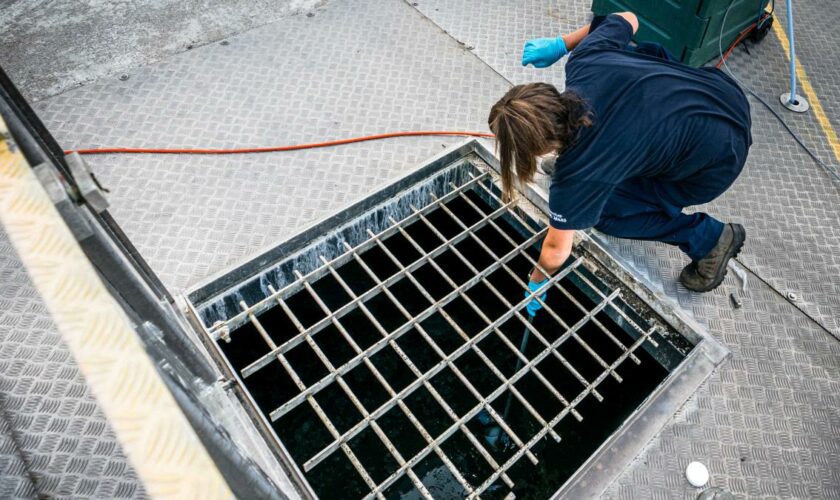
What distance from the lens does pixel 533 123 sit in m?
2.03

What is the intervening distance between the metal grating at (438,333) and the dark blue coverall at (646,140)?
1.68 feet

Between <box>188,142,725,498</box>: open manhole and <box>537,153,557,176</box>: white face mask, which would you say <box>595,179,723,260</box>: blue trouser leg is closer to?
<box>188,142,725,498</box>: open manhole

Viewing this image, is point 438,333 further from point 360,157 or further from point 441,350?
point 360,157

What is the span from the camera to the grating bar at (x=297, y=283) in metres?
2.67

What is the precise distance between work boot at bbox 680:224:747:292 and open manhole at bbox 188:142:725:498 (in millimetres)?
257

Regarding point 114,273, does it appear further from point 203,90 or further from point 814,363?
point 814,363

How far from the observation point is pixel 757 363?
2.64 metres

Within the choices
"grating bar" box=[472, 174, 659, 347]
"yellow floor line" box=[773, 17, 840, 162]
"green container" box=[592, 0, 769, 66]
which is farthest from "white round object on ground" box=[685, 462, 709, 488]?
"green container" box=[592, 0, 769, 66]

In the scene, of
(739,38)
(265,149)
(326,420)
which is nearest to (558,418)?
(326,420)

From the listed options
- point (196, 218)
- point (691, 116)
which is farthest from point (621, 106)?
point (196, 218)

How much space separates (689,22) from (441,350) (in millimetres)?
2713

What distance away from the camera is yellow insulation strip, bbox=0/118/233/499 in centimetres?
84

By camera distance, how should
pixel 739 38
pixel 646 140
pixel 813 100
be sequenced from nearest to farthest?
1. pixel 646 140
2. pixel 813 100
3. pixel 739 38

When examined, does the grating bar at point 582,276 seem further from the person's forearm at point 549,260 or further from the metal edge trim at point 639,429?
the metal edge trim at point 639,429
